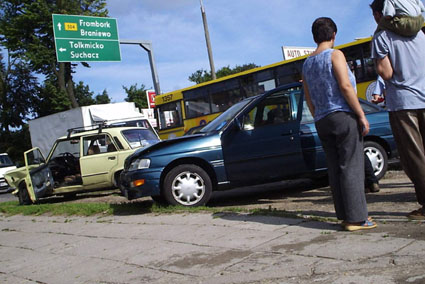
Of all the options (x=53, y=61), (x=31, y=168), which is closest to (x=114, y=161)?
(x=31, y=168)

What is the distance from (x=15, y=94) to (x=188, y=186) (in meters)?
43.3

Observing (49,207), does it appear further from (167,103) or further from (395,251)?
(167,103)

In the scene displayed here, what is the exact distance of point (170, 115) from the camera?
21.1 meters

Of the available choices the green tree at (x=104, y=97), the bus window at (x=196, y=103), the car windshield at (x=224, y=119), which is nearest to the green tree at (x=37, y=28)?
the bus window at (x=196, y=103)

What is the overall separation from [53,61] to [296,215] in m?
34.6

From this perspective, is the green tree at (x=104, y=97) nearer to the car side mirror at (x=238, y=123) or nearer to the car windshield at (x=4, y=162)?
the car windshield at (x=4, y=162)

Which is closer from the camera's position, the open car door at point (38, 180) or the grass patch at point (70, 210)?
the grass patch at point (70, 210)

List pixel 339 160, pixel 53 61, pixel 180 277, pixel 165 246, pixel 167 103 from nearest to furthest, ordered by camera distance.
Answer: pixel 180 277 < pixel 339 160 < pixel 165 246 < pixel 167 103 < pixel 53 61

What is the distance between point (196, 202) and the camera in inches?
266

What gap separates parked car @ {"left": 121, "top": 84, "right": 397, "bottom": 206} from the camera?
672 cm

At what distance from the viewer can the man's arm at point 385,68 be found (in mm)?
4340

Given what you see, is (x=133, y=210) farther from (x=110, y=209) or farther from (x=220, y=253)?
(x=220, y=253)

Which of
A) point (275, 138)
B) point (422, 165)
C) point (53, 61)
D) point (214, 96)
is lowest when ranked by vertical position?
point (422, 165)

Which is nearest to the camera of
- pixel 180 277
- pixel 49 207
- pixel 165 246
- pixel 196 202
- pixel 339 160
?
pixel 180 277
